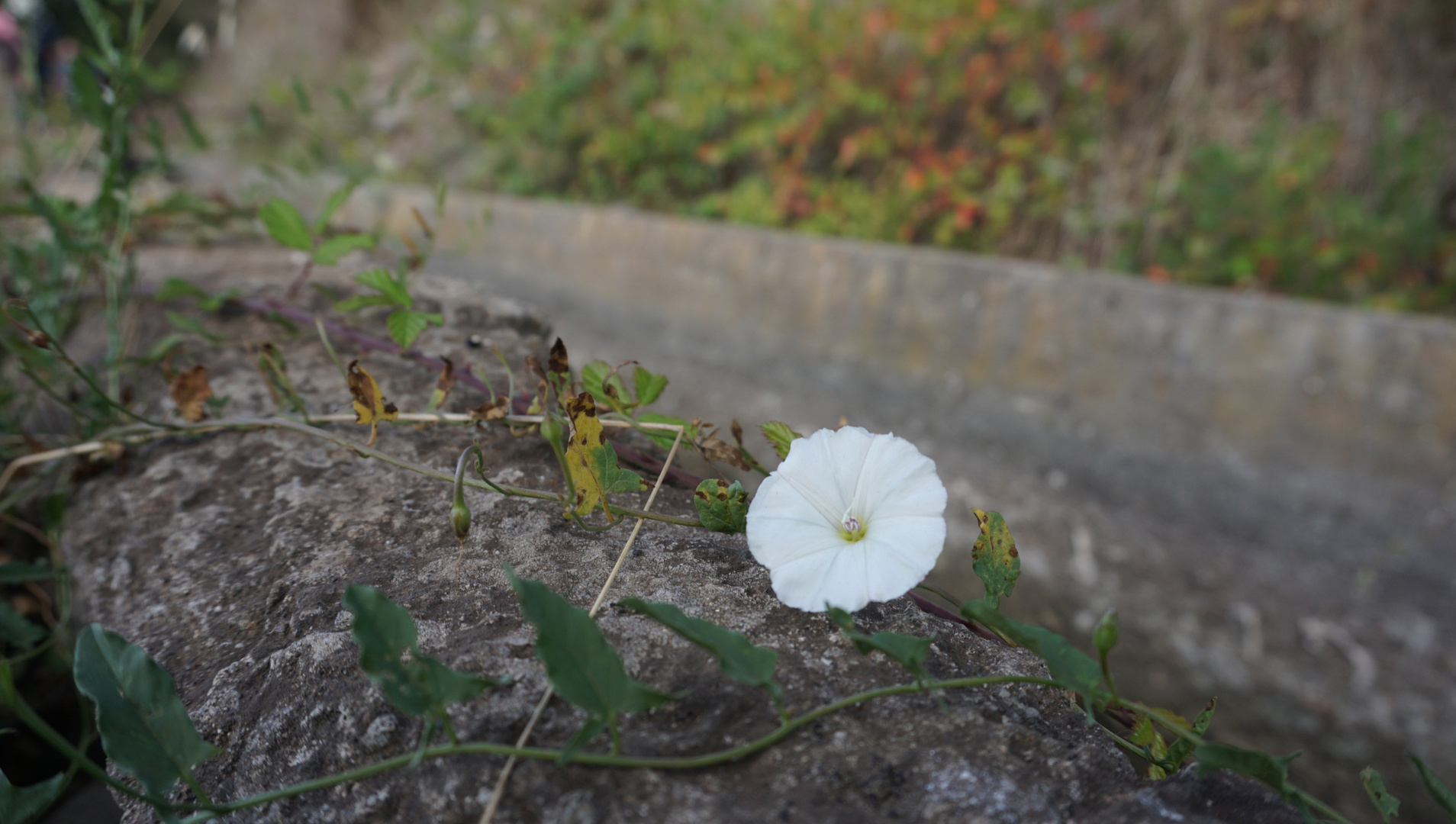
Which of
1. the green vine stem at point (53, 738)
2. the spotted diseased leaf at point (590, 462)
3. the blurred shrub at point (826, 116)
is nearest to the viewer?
the green vine stem at point (53, 738)

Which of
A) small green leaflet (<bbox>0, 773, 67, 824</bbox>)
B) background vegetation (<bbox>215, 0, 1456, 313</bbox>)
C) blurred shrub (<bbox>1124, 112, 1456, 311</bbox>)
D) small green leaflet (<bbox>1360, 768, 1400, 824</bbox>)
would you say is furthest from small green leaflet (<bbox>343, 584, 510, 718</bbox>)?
blurred shrub (<bbox>1124, 112, 1456, 311</bbox>)

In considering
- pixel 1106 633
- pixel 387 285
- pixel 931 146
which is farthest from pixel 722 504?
pixel 931 146

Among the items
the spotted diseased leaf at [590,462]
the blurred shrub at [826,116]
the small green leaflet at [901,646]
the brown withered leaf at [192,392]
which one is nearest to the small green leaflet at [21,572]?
the brown withered leaf at [192,392]

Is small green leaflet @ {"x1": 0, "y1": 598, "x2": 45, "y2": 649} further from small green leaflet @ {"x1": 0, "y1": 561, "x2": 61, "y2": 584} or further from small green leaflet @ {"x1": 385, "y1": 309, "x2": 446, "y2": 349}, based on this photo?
small green leaflet @ {"x1": 385, "y1": 309, "x2": 446, "y2": 349}

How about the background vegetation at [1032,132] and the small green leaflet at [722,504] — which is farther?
the background vegetation at [1032,132]

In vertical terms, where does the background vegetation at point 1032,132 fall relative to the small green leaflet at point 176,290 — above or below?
above

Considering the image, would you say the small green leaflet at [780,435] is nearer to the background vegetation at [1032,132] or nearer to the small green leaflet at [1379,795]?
the small green leaflet at [1379,795]
